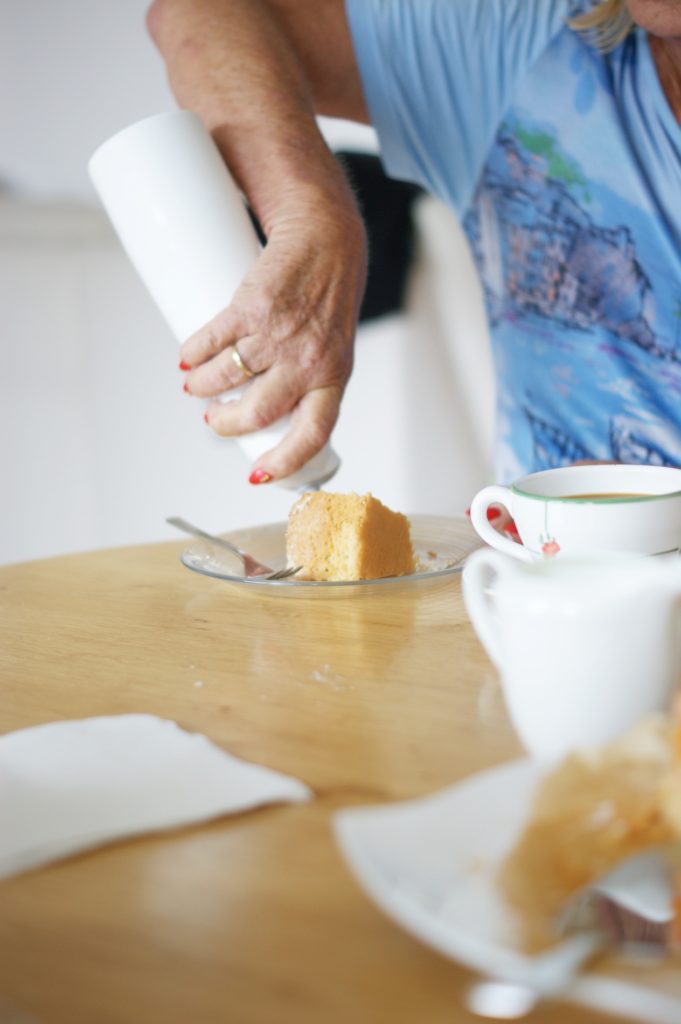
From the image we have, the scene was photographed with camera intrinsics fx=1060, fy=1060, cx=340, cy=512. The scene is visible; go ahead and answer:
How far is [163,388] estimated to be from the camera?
8.00ft

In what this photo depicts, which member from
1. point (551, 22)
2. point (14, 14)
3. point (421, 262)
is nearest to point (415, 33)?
point (551, 22)

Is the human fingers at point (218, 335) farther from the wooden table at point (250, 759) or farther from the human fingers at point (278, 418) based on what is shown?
the wooden table at point (250, 759)

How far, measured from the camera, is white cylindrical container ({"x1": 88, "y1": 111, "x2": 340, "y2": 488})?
972mm

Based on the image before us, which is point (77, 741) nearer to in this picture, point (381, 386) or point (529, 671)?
point (529, 671)

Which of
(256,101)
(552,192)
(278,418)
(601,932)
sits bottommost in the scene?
(601,932)

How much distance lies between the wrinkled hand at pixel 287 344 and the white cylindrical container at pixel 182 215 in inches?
1.0

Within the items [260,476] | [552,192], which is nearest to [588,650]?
[260,476]

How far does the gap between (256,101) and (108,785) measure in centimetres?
86

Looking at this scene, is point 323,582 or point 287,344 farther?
point 287,344

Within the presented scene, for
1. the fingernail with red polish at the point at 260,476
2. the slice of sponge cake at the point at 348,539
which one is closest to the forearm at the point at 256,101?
the fingernail with red polish at the point at 260,476

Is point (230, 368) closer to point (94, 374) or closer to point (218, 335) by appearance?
point (218, 335)

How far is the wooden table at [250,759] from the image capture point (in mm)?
333

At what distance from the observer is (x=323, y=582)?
749mm

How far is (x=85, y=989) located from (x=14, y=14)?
247 centimetres
